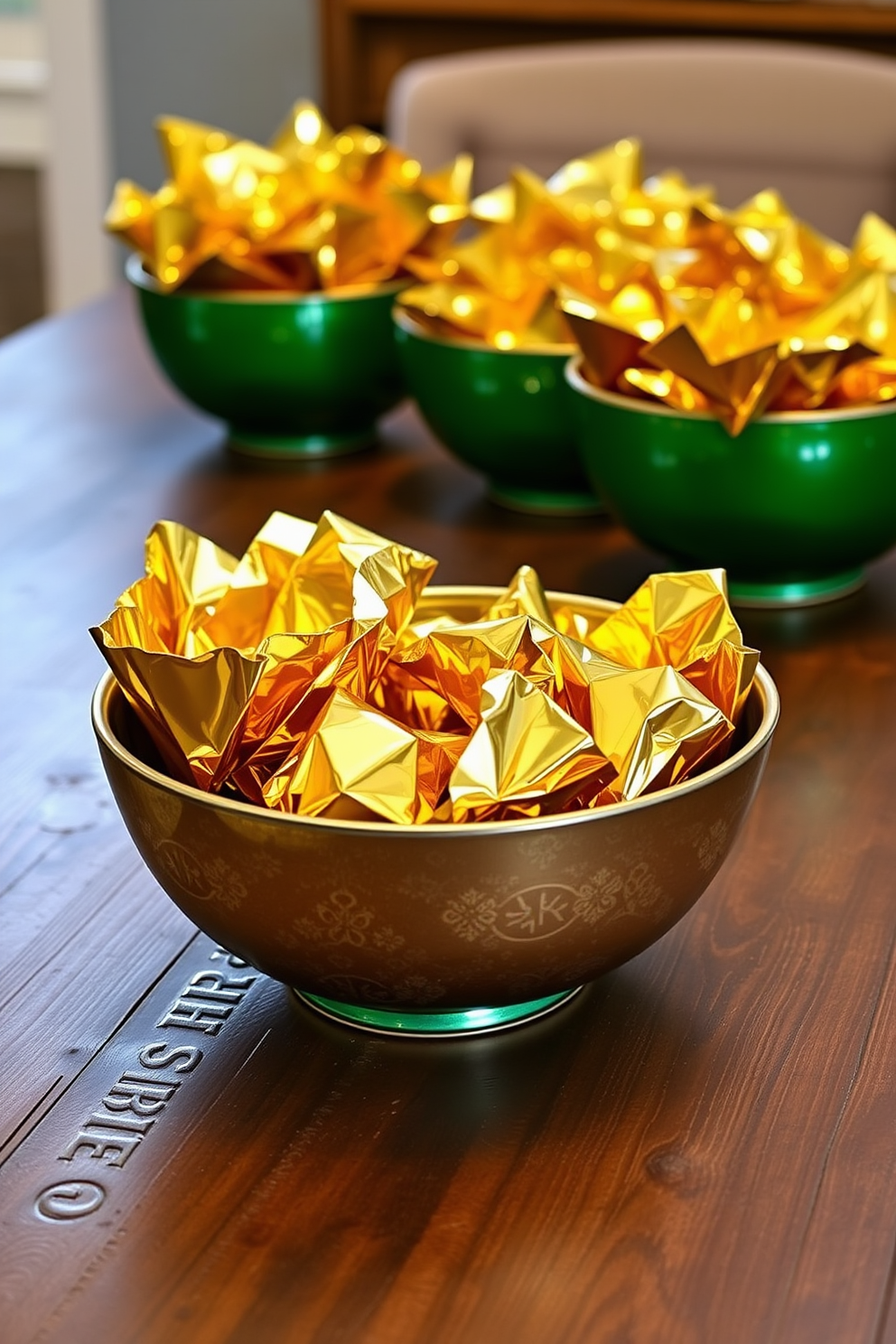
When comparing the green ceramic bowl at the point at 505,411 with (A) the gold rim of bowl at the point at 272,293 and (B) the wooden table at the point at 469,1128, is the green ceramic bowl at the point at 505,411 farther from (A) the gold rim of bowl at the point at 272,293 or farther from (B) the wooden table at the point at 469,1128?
(B) the wooden table at the point at 469,1128

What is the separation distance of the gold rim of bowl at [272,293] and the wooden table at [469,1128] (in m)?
0.46

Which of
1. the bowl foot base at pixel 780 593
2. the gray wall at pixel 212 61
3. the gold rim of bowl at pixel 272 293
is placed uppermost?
the gold rim of bowl at pixel 272 293

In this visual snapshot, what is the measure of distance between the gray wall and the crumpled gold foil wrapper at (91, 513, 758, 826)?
2698 millimetres

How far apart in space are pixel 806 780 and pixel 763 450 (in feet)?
0.71

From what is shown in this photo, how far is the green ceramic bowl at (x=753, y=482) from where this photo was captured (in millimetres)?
990

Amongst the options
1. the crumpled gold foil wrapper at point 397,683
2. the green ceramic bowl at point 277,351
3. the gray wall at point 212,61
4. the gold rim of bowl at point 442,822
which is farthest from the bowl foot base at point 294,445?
the gray wall at point 212,61

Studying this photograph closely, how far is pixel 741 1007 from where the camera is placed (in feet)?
2.21

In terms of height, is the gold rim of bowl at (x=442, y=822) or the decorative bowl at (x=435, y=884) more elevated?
the gold rim of bowl at (x=442, y=822)

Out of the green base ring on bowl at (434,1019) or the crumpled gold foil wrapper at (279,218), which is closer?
the green base ring on bowl at (434,1019)

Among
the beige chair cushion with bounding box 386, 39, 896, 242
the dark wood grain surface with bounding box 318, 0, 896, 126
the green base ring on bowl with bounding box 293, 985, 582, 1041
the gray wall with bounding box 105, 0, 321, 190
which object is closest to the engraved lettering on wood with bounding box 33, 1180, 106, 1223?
the green base ring on bowl with bounding box 293, 985, 582, 1041

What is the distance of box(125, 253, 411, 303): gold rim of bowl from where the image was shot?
4.10ft

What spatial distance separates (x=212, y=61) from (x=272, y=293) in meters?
2.19

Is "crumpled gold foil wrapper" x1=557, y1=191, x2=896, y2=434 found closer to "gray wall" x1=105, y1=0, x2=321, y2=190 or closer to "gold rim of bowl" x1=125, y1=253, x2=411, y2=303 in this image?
"gold rim of bowl" x1=125, y1=253, x2=411, y2=303

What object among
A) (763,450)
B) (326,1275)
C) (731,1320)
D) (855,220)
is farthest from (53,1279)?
(855,220)
